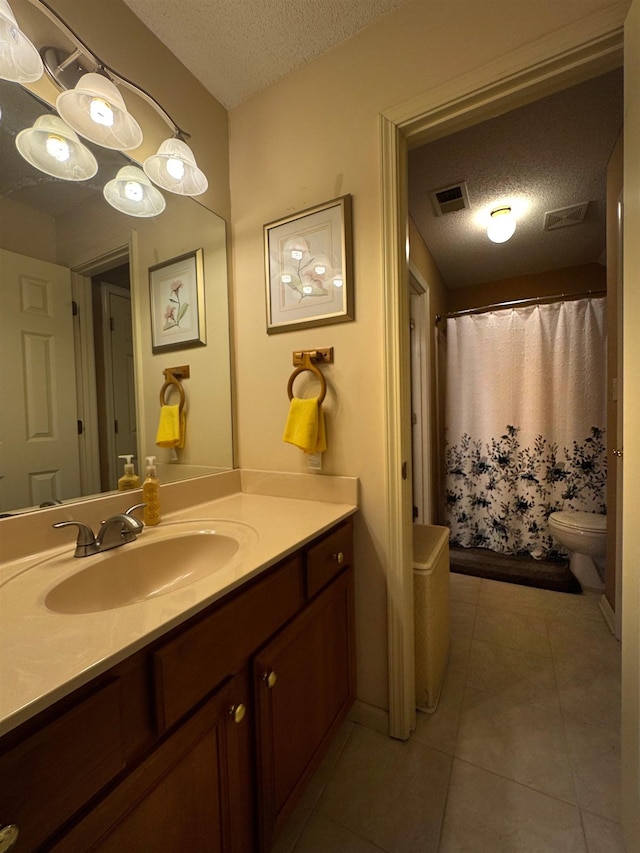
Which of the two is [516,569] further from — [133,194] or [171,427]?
[133,194]

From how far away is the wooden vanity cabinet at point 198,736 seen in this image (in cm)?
42

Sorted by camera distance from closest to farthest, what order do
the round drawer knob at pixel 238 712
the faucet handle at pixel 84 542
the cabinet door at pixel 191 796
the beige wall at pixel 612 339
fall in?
the cabinet door at pixel 191 796
the round drawer knob at pixel 238 712
the faucet handle at pixel 84 542
the beige wall at pixel 612 339

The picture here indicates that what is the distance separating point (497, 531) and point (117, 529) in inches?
103

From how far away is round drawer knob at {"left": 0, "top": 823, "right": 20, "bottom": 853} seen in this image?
36 cm

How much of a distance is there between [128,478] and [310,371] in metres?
→ 0.70

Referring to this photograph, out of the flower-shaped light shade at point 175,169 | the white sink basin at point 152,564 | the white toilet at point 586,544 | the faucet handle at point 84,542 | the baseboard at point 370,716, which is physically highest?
the flower-shaped light shade at point 175,169

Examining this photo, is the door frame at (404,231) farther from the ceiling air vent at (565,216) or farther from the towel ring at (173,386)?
the ceiling air vent at (565,216)

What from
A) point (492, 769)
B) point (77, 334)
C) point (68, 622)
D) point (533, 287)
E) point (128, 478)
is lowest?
point (492, 769)

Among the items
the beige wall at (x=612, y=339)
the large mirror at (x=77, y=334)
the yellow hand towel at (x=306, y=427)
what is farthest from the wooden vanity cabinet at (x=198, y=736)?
the beige wall at (x=612, y=339)

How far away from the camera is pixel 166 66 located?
3.86 ft

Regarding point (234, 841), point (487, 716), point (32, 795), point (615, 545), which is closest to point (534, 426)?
point (615, 545)

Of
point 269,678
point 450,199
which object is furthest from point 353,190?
point 269,678

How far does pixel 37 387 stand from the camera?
2.88ft

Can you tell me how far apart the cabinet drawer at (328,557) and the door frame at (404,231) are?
0.15m
